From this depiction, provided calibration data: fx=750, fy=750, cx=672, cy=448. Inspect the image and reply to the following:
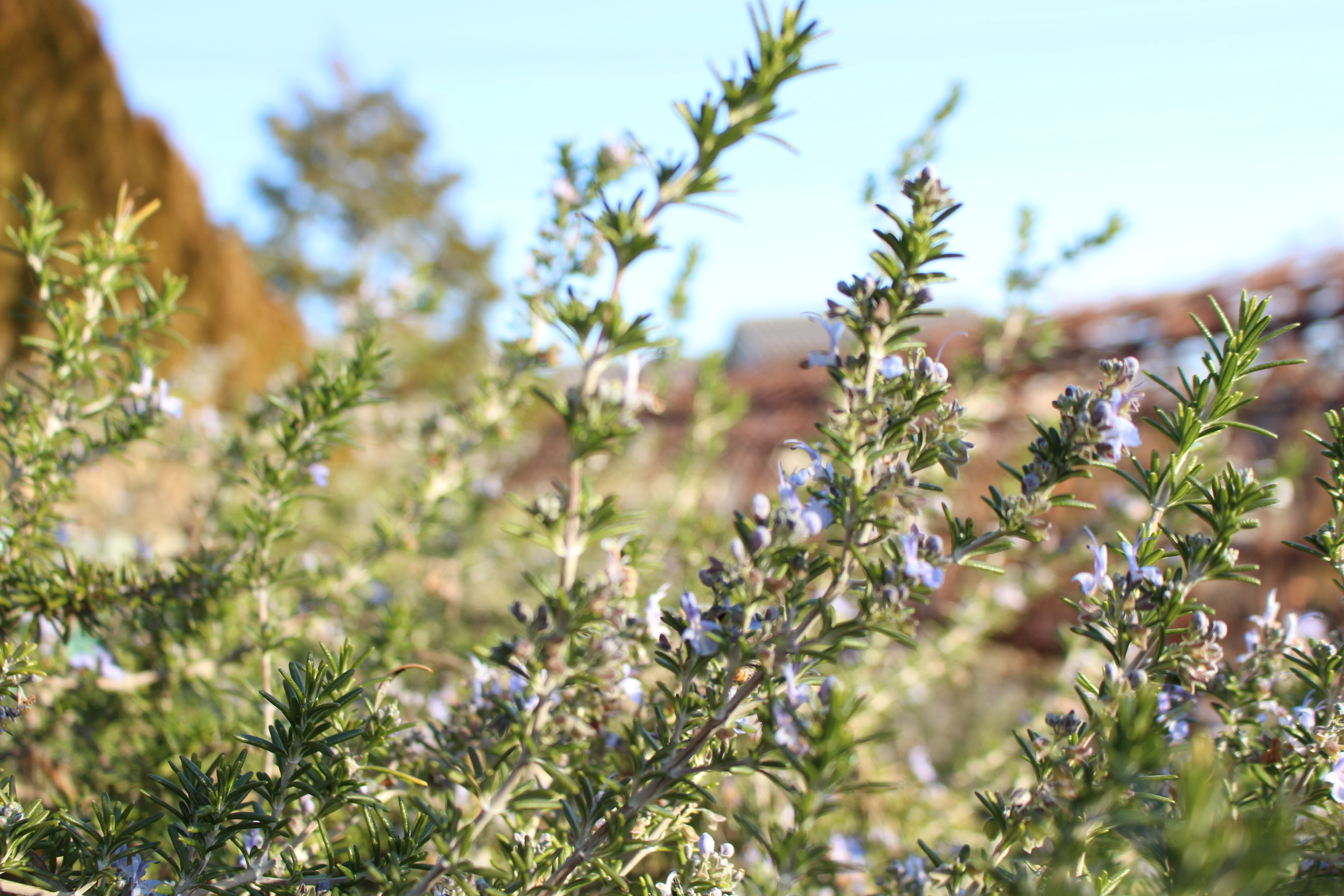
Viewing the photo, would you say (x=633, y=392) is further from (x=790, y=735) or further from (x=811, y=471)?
(x=790, y=735)

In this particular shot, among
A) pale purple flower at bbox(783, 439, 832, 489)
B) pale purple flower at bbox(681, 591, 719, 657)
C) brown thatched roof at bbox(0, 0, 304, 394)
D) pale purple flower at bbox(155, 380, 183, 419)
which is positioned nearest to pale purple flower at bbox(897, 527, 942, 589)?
pale purple flower at bbox(783, 439, 832, 489)

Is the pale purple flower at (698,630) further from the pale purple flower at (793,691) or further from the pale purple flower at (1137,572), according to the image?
the pale purple flower at (1137,572)

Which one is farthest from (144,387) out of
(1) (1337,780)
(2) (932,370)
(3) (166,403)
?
(1) (1337,780)

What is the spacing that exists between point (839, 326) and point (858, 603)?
384mm

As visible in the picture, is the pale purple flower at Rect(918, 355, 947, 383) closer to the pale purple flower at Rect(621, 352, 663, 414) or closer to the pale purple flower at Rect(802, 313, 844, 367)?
the pale purple flower at Rect(802, 313, 844, 367)

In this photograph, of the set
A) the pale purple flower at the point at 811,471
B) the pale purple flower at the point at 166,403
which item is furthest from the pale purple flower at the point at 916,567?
the pale purple flower at the point at 166,403

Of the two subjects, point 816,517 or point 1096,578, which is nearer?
point 816,517

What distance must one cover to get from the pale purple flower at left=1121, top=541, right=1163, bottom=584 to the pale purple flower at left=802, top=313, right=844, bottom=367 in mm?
443

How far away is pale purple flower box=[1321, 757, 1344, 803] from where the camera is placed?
3.31 ft

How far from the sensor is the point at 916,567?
2.95 feet

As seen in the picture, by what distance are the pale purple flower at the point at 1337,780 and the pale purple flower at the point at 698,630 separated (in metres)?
0.86

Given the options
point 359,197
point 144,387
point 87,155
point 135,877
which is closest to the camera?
point 135,877

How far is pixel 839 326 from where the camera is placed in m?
1.06

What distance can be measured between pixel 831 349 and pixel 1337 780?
894 millimetres
